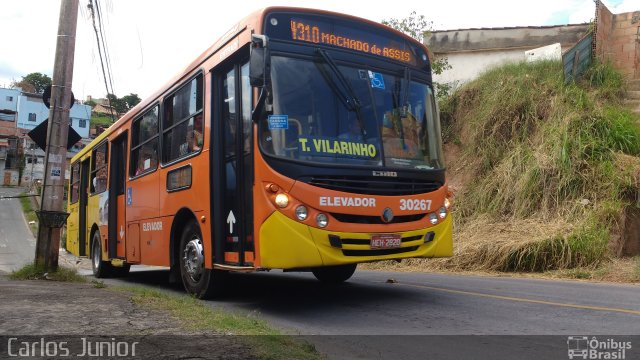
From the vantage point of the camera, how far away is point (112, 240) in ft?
34.3

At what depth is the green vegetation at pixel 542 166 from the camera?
35.5 feet

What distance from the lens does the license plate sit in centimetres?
574

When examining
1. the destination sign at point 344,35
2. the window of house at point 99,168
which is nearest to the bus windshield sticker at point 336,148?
the destination sign at point 344,35

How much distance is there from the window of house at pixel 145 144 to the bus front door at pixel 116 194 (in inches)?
28.8

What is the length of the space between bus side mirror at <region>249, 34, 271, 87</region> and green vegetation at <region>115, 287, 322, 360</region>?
225 cm

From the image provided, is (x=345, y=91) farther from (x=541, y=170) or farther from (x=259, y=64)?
(x=541, y=170)

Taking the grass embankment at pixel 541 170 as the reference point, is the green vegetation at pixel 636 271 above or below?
below

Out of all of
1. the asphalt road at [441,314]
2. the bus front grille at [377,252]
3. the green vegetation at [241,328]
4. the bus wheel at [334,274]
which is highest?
the bus front grille at [377,252]

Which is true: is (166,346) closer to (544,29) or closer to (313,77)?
(313,77)

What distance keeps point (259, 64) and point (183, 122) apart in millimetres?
2511

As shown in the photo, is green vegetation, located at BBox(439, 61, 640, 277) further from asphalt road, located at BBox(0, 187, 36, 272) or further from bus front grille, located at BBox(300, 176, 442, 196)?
asphalt road, located at BBox(0, 187, 36, 272)

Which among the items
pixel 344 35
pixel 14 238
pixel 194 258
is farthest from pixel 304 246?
pixel 14 238

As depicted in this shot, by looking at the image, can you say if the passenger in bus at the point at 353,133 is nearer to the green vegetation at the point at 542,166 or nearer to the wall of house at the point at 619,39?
the green vegetation at the point at 542,166

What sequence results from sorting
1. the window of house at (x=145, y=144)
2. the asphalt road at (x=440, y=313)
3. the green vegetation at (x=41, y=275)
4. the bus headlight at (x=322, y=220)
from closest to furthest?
1. the asphalt road at (x=440, y=313)
2. the bus headlight at (x=322, y=220)
3. the window of house at (x=145, y=144)
4. the green vegetation at (x=41, y=275)
